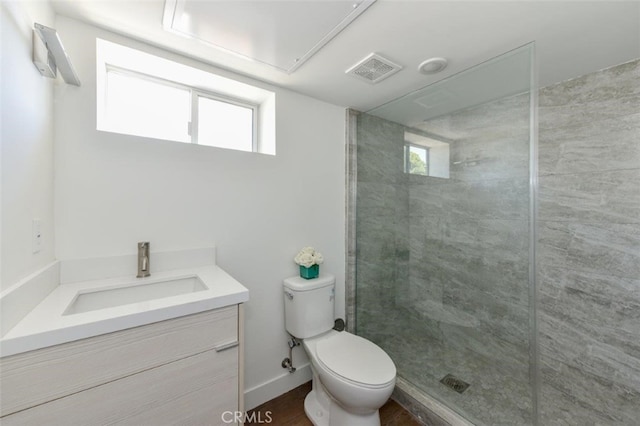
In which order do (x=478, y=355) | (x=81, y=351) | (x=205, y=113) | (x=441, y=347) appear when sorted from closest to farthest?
1. (x=81, y=351)
2. (x=205, y=113)
3. (x=478, y=355)
4. (x=441, y=347)

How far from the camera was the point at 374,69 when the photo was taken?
154 cm

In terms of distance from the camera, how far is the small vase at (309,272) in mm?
1771

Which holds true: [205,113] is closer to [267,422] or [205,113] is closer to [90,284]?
[90,284]

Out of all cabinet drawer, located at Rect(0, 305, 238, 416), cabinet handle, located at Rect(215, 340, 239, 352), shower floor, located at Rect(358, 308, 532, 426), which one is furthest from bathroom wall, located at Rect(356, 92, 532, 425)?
cabinet drawer, located at Rect(0, 305, 238, 416)

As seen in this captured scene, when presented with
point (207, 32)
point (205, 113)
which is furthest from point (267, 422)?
point (207, 32)

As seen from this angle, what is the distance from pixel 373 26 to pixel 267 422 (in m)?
2.26

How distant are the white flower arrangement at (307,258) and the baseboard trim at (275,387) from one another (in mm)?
812

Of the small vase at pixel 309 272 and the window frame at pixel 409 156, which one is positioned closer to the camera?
the small vase at pixel 309 272

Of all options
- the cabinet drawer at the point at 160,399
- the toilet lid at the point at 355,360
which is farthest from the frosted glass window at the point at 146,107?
the toilet lid at the point at 355,360

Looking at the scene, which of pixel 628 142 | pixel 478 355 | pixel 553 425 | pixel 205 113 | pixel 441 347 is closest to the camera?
pixel 628 142

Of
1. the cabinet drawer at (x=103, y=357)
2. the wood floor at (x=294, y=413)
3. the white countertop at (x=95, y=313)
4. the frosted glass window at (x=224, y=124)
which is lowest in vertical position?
the wood floor at (x=294, y=413)

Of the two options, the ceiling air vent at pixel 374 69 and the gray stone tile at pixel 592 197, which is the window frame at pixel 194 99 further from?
the gray stone tile at pixel 592 197

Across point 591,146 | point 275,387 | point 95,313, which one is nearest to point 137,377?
point 95,313

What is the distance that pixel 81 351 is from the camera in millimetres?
771
